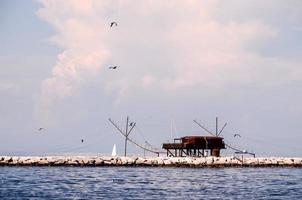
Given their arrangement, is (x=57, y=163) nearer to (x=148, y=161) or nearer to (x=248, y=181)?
(x=148, y=161)

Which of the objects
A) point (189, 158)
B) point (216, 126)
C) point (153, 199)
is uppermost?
point (216, 126)

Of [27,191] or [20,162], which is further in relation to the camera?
[20,162]

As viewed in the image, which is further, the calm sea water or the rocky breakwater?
the rocky breakwater

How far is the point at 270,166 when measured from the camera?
337 ft

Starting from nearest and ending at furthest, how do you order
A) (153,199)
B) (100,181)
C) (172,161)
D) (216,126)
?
(153,199) → (100,181) → (172,161) → (216,126)

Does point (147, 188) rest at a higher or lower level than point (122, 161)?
lower

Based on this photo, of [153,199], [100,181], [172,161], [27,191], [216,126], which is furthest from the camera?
[216,126]

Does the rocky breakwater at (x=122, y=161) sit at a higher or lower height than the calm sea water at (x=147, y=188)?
higher

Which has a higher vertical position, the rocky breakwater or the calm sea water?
the rocky breakwater

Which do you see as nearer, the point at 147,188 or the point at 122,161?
the point at 147,188

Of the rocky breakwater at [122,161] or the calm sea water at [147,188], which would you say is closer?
the calm sea water at [147,188]

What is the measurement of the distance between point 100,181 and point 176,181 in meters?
8.63

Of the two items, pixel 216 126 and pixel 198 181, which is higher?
pixel 216 126

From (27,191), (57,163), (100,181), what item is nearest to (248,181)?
(100,181)
